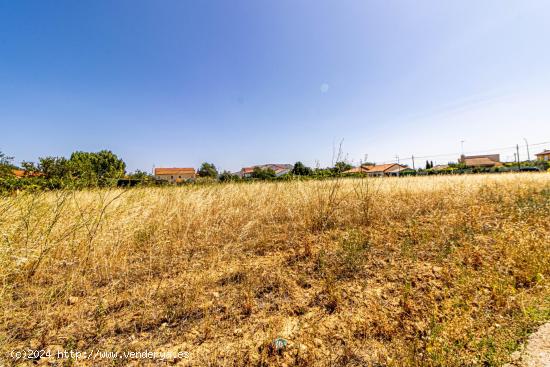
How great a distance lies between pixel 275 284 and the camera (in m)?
2.28

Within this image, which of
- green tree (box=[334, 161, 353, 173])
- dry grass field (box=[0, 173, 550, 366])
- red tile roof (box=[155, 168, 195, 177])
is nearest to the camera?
dry grass field (box=[0, 173, 550, 366])

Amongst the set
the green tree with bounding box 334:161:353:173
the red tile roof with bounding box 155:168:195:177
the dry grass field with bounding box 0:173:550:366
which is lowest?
the dry grass field with bounding box 0:173:550:366

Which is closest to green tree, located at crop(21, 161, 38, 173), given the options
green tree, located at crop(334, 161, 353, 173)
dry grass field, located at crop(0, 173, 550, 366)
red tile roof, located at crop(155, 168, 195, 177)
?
dry grass field, located at crop(0, 173, 550, 366)

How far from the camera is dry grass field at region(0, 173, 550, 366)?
1555mm

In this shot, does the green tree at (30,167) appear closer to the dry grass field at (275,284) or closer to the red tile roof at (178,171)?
the dry grass field at (275,284)

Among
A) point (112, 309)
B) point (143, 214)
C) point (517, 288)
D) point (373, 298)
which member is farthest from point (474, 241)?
point (143, 214)

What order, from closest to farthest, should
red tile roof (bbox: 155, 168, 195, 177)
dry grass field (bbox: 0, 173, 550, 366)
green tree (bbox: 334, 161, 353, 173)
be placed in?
1. dry grass field (bbox: 0, 173, 550, 366)
2. green tree (bbox: 334, 161, 353, 173)
3. red tile roof (bbox: 155, 168, 195, 177)

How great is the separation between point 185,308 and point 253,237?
5.36 feet

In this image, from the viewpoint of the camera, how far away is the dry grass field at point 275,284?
61.2 inches

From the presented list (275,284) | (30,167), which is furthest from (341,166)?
(30,167)

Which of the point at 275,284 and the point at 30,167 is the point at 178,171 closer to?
the point at 30,167

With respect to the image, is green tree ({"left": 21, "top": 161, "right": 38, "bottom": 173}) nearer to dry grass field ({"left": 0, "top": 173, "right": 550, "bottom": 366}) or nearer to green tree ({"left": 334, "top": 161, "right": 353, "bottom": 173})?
dry grass field ({"left": 0, "top": 173, "right": 550, "bottom": 366})

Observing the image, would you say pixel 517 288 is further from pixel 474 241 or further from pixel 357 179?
pixel 357 179

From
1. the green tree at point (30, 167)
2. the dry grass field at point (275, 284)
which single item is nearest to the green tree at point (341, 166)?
the dry grass field at point (275, 284)
